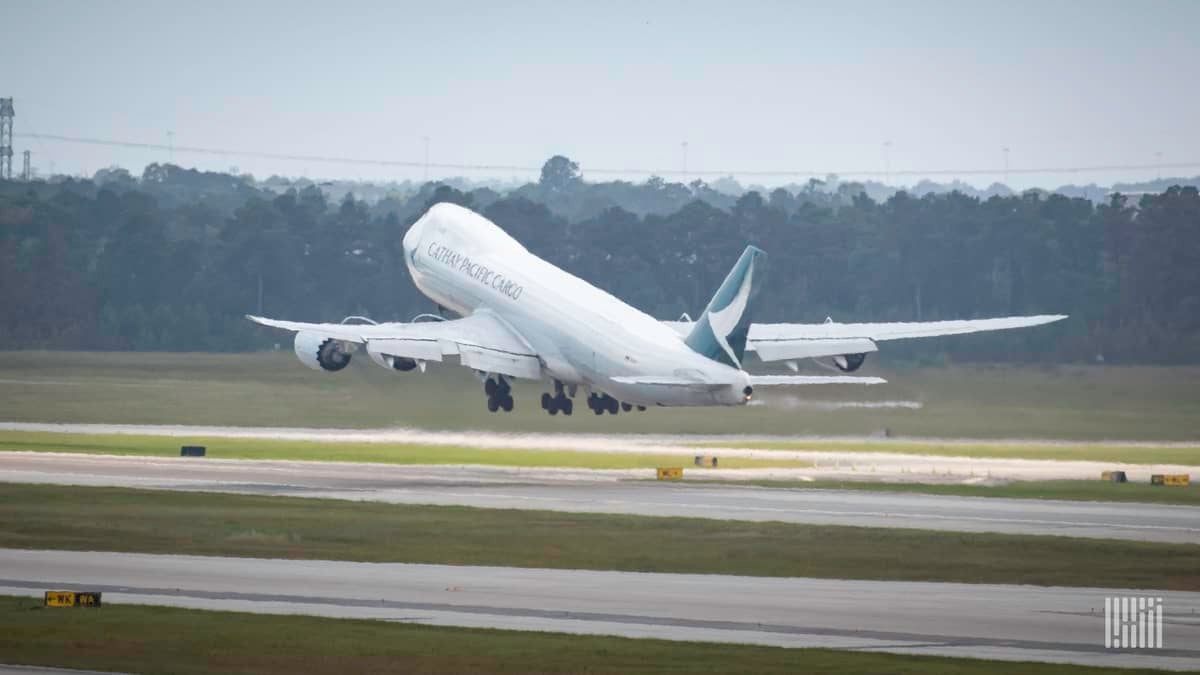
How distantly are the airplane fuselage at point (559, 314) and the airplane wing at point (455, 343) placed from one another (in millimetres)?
506

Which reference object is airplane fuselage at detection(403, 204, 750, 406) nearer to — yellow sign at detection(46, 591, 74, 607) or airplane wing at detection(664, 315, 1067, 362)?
airplane wing at detection(664, 315, 1067, 362)

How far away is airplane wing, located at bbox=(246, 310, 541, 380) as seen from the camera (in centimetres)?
8231

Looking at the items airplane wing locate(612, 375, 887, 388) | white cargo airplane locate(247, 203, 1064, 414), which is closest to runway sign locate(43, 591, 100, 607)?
airplane wing locate(612, 375, 887, 388)

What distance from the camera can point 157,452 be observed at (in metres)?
83.6

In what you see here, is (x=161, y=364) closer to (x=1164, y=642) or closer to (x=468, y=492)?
(x=468, y=492)

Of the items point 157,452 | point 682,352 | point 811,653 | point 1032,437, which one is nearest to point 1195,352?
point 1032,437

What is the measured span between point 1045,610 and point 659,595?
7530 mm

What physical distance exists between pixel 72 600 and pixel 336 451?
44629 mm

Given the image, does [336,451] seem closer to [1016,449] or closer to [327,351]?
[327,351]

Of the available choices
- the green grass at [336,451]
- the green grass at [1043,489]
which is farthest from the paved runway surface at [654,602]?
the green grass at [336,451]

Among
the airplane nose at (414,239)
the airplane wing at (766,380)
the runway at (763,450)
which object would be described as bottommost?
the runway at (763,450)

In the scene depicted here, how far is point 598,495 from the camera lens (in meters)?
67.3

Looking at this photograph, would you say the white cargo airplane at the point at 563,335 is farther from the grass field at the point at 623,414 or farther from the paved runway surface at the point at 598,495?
the grass field at the point at 623,414

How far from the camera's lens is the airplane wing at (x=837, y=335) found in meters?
83.9
